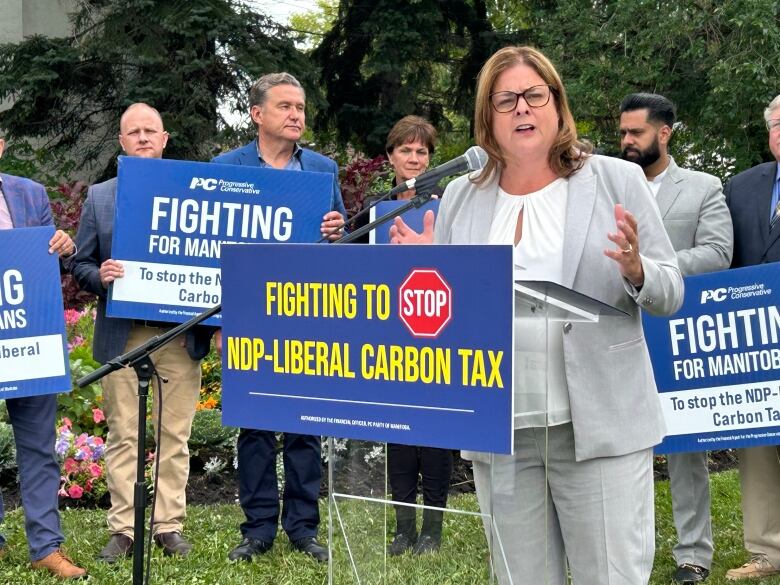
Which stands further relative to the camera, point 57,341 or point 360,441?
point 57,341

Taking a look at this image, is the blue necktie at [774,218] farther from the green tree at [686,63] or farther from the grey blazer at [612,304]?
the green tree at [686,63]

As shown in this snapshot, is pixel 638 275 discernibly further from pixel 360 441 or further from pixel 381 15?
pixel 381 15

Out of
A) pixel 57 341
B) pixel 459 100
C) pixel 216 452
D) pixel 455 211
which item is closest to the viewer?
pixel 455 211

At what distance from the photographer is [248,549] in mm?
6094

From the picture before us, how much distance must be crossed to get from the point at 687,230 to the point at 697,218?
0.27 ft

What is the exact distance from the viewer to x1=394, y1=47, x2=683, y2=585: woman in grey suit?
310cm

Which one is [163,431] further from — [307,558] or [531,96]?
[531,96]

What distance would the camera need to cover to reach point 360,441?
3.27 metres

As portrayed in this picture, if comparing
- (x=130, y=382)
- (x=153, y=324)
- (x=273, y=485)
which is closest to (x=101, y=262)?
(x=153, y=324)

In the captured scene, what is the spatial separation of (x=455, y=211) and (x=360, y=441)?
2.70ft

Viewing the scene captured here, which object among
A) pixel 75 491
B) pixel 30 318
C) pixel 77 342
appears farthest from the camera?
pixel 77 342

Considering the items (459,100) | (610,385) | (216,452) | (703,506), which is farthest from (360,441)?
(459,100)

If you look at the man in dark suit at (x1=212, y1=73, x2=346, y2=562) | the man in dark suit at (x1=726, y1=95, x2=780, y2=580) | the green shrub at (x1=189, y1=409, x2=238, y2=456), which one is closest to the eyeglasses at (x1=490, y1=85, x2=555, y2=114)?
the man in dark suit at (x1=212, y1=73, x2=346, y2=562)

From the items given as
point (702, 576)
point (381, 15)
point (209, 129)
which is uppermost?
point (381, 15)
